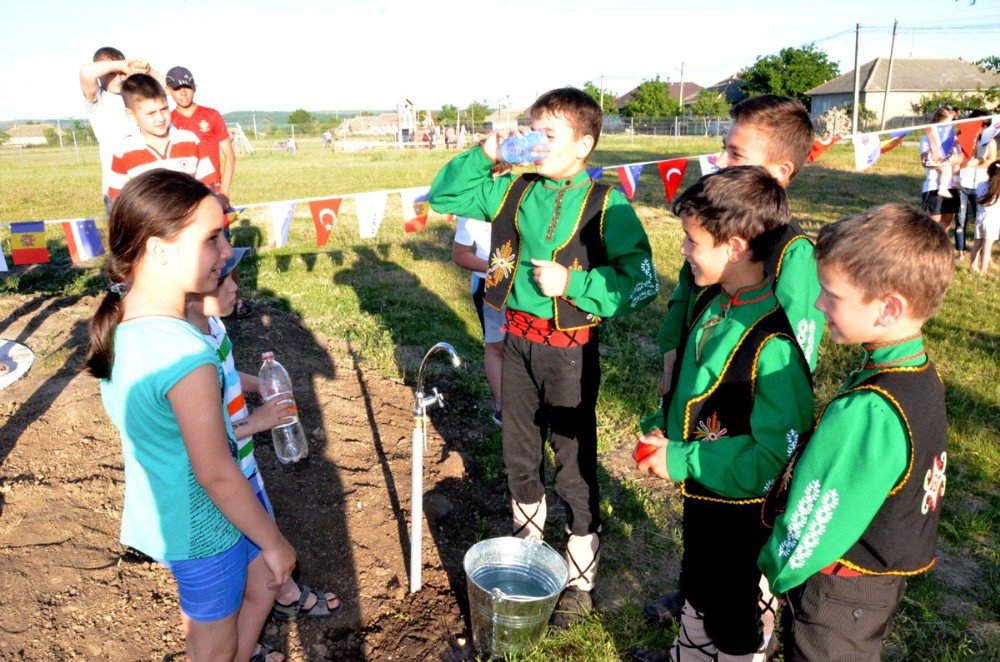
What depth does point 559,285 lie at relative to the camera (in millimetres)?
2666

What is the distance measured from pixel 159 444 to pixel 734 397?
1.72 metres

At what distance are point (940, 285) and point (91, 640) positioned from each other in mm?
3551

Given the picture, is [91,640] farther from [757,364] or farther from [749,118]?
[749,118]

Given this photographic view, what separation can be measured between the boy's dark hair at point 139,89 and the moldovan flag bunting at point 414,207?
2.57 meters

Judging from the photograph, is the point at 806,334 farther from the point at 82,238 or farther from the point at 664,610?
the point at 82,238

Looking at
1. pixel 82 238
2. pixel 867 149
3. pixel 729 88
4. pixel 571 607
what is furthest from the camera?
pixel 729 88

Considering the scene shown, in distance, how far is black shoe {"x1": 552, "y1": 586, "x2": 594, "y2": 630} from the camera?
313 cm

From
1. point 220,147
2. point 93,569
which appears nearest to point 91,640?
point 93,569

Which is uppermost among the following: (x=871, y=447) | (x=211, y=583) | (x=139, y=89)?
(x=139, y=89)

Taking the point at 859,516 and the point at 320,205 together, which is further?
the point at 320,205

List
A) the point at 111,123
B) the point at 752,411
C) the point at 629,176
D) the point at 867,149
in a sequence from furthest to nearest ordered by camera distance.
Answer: the point at 867,149
the point at 629,176
the point at 111,123
the point at 752,411

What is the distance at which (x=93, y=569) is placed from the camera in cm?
341

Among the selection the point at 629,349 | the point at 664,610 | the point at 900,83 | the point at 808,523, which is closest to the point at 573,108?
the point at 808,523

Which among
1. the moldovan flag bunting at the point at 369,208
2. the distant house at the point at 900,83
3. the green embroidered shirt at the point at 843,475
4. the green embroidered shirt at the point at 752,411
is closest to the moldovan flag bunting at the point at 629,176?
the moldovan flag bunting at the point at 369,208
